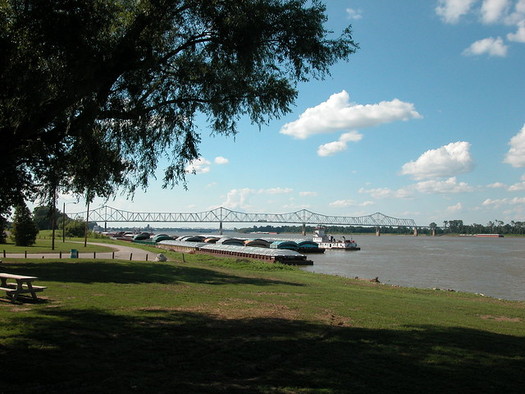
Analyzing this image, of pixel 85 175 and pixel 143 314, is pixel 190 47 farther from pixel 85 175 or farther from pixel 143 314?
pixel 143 314

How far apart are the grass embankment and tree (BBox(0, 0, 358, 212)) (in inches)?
123

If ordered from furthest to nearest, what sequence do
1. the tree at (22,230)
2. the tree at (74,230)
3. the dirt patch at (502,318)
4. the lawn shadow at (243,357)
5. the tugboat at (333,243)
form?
the tugboat at (333,243), the tree at (74,230), the tree at (22,230), the dirt patch at (502,318), the lawn shadow at (243,357)

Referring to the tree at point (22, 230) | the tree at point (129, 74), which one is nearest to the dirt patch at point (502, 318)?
the tree at point (129, 74)

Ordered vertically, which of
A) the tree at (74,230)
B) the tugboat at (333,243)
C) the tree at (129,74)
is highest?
the tree at (129,74)

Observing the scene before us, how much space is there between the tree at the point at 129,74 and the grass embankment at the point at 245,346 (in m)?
3.12

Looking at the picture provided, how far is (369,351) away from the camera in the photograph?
26.2 ft

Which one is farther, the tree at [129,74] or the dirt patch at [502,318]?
the dirt patch at [502,318]

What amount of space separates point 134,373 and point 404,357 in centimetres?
423

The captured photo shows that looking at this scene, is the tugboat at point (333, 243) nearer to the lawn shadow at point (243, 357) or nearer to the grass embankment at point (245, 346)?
the grass embankment at point (245, 346)

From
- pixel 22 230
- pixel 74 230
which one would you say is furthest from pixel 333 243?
pixel 22 230

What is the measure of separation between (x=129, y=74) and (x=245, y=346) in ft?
18.1

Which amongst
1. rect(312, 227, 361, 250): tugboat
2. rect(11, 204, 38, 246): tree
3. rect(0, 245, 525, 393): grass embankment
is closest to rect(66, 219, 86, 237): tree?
rect(11, 204, 38, 246): tree

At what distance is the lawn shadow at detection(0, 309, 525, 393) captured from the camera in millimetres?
6023

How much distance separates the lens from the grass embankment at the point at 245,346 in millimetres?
6141
